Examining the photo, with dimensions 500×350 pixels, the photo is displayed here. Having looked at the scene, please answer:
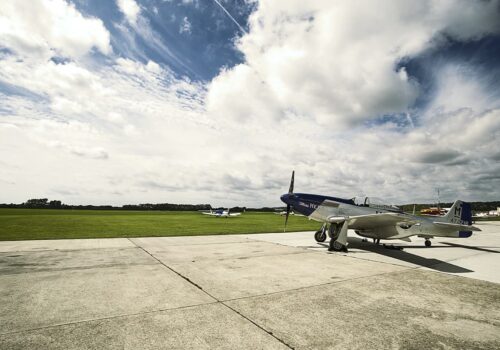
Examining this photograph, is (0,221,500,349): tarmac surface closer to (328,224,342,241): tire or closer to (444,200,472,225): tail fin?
(328,224,342,241): tire

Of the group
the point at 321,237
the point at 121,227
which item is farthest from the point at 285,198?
the point at 121,227

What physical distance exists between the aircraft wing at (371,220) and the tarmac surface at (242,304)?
216cm

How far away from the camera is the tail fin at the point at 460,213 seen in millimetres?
15406

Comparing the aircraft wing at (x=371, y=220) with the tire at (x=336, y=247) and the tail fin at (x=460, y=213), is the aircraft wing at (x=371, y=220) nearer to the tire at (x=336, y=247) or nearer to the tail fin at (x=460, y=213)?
the tire at (x=336, y=247)

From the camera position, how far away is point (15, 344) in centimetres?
335

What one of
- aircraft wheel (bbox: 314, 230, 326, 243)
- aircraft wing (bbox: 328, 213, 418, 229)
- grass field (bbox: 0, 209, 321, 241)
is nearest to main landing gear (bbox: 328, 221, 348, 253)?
aircraft wing (bbox: 328, 213, 418, 229)

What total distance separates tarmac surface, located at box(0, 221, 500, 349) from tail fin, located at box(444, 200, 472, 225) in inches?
281

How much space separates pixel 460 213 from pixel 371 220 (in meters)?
8.35

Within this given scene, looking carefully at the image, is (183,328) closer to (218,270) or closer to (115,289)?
(115,289)

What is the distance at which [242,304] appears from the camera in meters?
4.88

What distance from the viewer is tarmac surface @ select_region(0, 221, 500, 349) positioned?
141 inches

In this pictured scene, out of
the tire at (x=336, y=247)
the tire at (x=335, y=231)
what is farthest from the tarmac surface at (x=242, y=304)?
the tire at (x=335, y=231)

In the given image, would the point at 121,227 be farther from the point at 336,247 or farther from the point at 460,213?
the point at 460,213

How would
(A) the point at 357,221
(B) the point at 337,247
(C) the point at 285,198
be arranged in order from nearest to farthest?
(B) the point at 337,247, (A) the point at 357,221, (C) the point at 285,198
